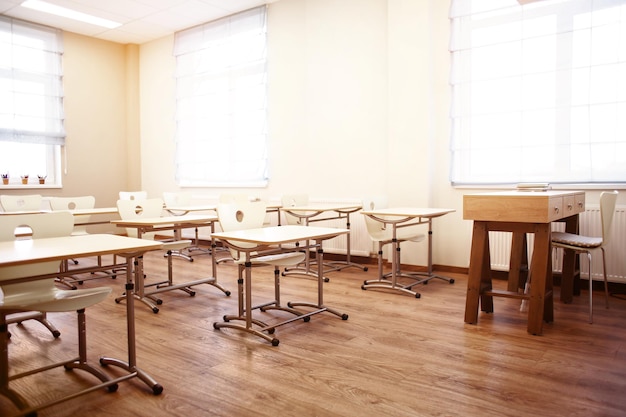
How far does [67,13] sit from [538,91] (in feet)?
21.3

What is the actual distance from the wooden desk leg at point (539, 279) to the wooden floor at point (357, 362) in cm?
10

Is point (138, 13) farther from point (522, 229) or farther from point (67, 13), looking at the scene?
point (522, 229)

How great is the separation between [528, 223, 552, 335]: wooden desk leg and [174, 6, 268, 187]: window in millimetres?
4294

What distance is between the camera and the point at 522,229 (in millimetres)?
3240

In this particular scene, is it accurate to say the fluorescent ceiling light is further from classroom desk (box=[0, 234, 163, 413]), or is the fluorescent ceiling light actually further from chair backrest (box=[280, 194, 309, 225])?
classroom desk (box=[0, 234, 163, 413])

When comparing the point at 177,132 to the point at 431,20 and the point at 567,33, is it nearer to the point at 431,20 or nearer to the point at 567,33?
the point at 431,20

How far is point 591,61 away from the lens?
437 centimetres

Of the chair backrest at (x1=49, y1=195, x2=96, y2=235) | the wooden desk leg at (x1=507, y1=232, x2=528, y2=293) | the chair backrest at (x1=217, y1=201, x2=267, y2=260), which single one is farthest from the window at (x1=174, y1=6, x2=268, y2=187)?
the wooden desk leg at (x1=507, y1=232, x2=528, y2=293)

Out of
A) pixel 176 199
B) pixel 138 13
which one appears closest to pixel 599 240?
pixel 176 199

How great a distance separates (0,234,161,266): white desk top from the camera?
6.72 feet

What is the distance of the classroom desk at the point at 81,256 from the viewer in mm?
→ 2104

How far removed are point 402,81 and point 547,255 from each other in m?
2.90

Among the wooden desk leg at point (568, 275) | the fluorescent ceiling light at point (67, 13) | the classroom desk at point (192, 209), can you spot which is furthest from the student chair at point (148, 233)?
the fluorescent ceiling light at point (67, 13)

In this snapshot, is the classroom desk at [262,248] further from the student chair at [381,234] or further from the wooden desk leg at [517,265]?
the wooden desk leg at [517,265]
